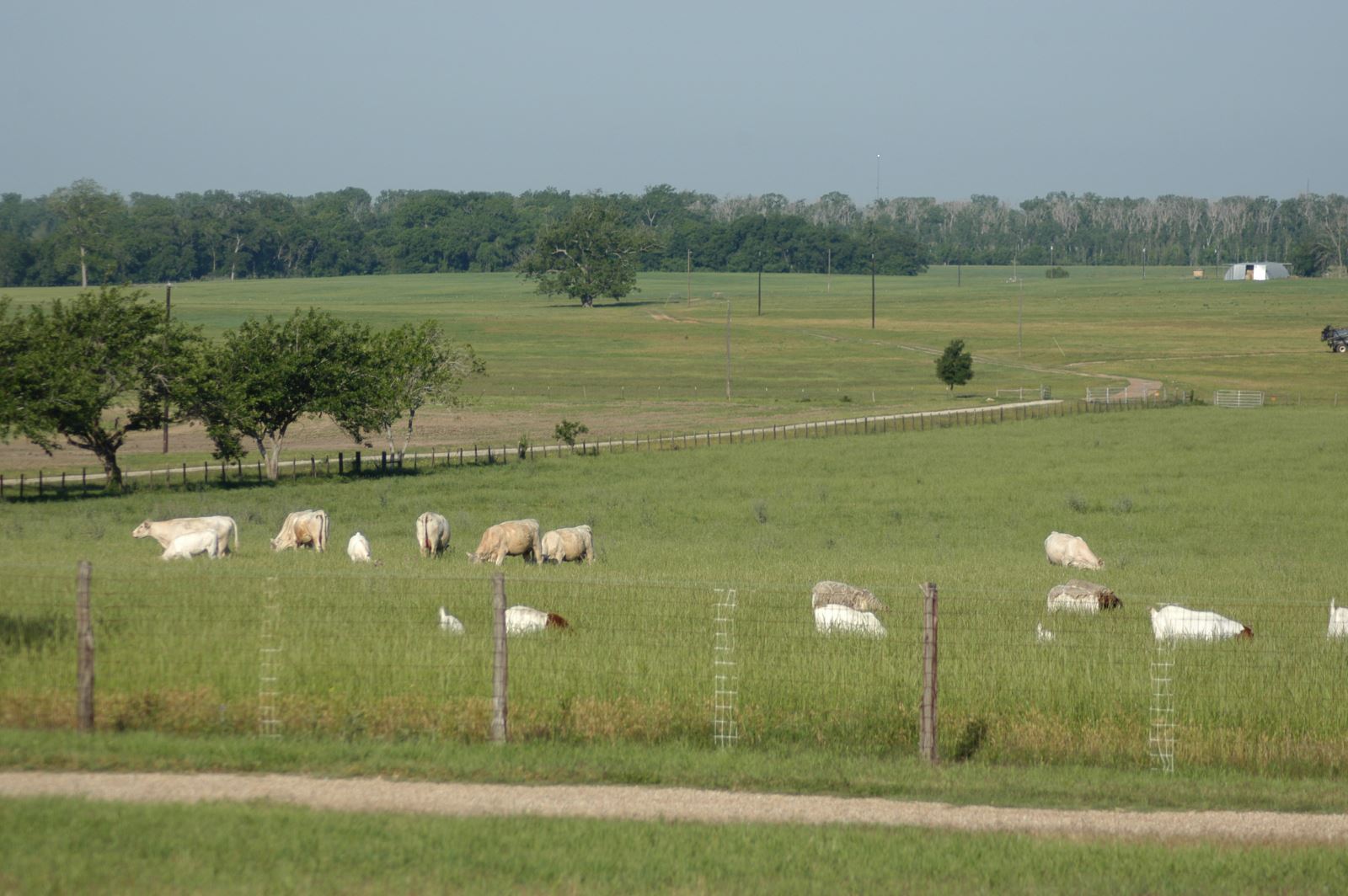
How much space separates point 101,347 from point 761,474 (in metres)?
24.8

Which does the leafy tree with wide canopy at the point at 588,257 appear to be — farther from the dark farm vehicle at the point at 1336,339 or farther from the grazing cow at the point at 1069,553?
the grazing cow at the point at 1069,553

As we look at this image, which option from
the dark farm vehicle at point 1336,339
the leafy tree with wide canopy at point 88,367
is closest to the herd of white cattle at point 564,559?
the leafy tree with wide canopy at point 88,367

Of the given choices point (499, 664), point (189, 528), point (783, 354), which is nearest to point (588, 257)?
point (783, 354)

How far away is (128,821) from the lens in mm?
9305

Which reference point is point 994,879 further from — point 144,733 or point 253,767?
point 144,733

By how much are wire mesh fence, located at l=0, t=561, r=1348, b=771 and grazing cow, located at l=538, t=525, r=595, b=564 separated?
32.0 feet

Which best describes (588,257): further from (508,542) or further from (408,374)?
(508,542)

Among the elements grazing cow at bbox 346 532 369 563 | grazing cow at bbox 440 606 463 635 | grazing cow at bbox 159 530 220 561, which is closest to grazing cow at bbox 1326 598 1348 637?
grazing cow at bbox 440 606 463 635

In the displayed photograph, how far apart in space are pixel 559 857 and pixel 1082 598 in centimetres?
→ 1416

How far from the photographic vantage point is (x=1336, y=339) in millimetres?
121000

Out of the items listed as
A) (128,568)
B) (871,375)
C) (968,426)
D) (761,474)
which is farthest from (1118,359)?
(128,568)

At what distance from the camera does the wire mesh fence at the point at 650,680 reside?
1271 cm

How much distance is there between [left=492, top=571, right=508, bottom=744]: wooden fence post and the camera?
473 inches

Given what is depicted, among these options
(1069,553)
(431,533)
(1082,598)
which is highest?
(1082,598)
